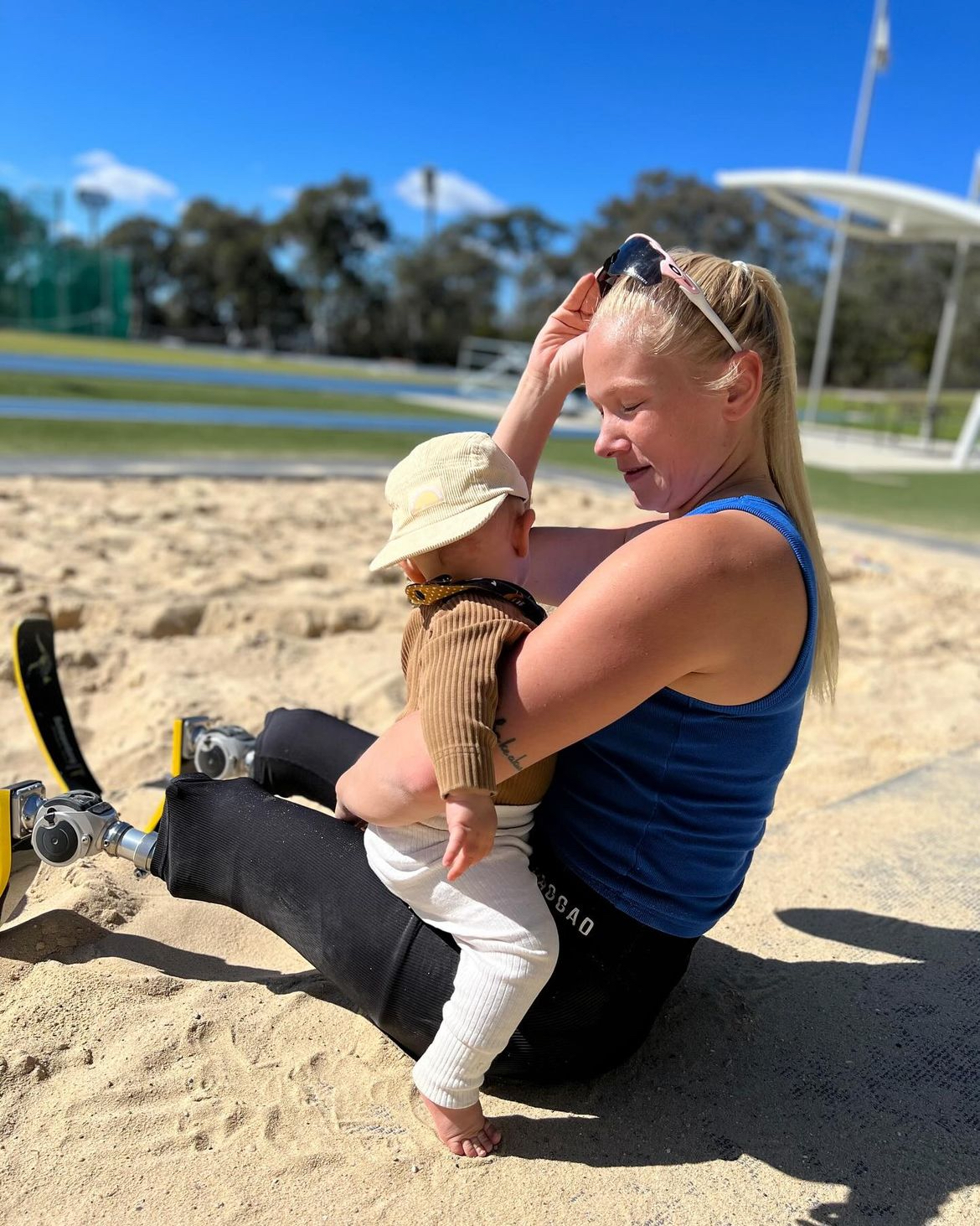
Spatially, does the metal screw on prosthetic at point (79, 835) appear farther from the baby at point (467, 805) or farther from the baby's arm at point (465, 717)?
the baby's arm at point (465, 717)

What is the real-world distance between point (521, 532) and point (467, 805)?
45 cm

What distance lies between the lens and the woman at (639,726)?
1.35 m

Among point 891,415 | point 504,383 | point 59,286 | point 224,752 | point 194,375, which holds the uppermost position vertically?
point 59,286

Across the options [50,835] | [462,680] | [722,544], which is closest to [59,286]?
[50,835]

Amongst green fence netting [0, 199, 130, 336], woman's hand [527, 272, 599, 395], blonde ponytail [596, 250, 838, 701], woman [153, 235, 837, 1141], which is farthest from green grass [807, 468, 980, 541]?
green fence netting [0, 199, 130, 336]

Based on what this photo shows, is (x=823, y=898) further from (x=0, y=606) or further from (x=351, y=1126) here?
(x=0, y=606)

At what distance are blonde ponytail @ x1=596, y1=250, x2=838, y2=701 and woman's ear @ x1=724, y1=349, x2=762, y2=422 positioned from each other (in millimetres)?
15

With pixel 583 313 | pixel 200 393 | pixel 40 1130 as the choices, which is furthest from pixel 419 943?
pixel 200 393

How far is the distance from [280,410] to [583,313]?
555 inches

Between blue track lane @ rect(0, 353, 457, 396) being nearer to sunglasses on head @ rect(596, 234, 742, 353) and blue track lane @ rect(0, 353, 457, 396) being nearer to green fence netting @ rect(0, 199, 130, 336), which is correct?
green fence netting @ rect(0, 199, 130, 336)

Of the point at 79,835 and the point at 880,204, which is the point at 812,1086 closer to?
the point at 79,835

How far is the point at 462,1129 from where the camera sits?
1530mm

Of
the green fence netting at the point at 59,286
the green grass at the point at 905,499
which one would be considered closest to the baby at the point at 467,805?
the green grass at the point at 905,499

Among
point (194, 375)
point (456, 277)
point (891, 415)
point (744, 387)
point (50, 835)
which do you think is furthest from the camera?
point (456, 277)
